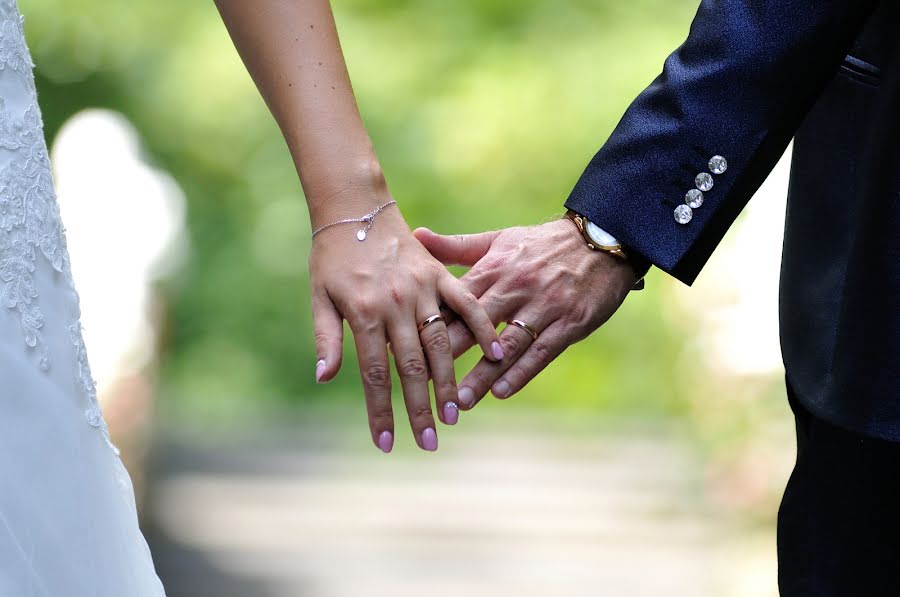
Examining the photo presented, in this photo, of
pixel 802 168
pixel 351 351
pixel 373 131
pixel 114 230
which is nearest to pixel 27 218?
pixel 802 168

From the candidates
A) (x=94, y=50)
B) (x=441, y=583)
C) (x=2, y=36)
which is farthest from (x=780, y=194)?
(x=2, y=36)

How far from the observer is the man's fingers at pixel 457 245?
1539 mm

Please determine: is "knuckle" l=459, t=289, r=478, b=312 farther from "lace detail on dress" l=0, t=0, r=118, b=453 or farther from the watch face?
"lace detail on dress" l=0, t=0, r=118, b=453

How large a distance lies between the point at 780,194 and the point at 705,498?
1094 millimetres

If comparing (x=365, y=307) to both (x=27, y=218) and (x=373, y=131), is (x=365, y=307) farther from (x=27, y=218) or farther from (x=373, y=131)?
(x=373, y=131)

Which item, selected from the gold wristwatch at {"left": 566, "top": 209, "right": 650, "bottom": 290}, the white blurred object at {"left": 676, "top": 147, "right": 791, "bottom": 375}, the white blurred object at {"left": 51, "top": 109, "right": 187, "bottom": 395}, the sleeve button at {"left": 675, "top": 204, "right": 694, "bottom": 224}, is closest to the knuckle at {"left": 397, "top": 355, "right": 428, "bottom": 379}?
the gold wristwatch at {"left": 566, "top": 209, "right": 650, "bottom": 290}

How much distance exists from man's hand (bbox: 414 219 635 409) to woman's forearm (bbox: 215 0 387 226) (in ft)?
0.57

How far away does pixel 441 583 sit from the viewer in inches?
129

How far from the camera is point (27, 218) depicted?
103 cm

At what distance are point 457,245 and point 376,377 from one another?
0.21 metres

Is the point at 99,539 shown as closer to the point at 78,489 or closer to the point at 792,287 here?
the point at 78,489

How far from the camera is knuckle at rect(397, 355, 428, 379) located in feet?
4.73

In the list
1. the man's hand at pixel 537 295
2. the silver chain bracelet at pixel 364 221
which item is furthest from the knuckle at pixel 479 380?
the silver chain bracelet at pixel 364 221

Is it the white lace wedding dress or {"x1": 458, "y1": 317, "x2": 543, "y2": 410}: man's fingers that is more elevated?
the white lace wedding dress
